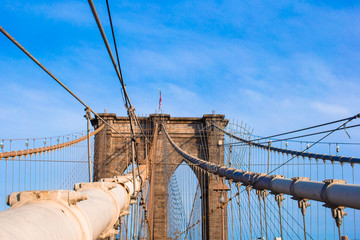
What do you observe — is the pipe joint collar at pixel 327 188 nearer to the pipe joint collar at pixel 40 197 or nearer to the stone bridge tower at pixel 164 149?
the pipe joint collar at pixel 40 197

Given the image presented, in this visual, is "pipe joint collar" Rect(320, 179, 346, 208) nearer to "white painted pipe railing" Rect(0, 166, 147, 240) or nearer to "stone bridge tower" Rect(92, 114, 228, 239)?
"white painted pipe railing" Rect(0, 166, 147, 240)

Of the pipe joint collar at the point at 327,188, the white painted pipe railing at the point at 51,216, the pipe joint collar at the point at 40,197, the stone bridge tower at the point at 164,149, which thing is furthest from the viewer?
the stone bridge tower at the point at 164,149

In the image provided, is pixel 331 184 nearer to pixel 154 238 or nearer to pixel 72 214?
pixel 72 214

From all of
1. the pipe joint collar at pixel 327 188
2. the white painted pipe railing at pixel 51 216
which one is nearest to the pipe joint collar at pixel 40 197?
the white painted pipe railing at pixel 51 216

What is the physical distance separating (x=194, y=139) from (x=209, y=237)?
4.95m

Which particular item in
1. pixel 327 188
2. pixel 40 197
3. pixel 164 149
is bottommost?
pixel 327 188

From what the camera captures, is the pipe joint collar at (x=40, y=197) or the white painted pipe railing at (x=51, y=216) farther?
the pipe joint collar at (x=40, y=197)

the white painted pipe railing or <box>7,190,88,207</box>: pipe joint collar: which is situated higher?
<box>7,190,88,207</box>: pipe joint collar

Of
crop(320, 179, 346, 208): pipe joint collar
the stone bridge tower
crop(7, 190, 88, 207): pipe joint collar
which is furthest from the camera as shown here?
the stone bridge tower

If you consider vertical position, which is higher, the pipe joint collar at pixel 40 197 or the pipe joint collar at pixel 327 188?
the pipe joint collar at pixel 40 197

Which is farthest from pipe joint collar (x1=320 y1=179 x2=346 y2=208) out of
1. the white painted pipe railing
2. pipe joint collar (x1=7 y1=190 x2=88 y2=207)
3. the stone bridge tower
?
the stone bridge tower

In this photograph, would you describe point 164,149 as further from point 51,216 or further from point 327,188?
point 51,216

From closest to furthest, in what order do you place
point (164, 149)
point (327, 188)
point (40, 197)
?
point (40, 197) < point (327, 188) < point (164, 149)

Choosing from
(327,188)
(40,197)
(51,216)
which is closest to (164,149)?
(327,188)
